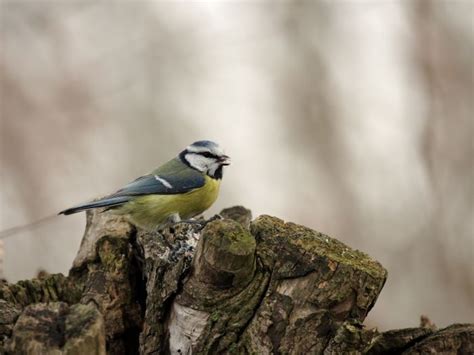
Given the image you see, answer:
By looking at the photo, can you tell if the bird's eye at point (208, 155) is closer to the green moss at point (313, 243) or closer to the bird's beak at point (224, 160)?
the bird's beak at point (224, 160)

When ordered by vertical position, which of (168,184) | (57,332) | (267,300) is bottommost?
(267,300)

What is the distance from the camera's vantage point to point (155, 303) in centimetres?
169

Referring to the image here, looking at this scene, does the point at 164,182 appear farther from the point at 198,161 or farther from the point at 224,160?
the point at 224,160

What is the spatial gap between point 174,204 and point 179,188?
72 mm

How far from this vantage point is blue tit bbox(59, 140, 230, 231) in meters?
2.86

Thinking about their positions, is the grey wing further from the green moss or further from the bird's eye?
the green moss

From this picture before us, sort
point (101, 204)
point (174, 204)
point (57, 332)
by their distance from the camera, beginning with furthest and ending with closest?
point (174, 204)
point (101, 204)
point (57, 332)

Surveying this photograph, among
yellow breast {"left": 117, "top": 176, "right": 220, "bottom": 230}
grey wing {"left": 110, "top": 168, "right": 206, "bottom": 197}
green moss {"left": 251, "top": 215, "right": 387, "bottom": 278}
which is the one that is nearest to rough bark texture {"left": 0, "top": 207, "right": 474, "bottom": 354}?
green moss {"left": 251, "top": 215, "right": 387, "bottom": 278}

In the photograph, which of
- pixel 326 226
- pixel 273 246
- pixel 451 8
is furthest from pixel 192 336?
pixel 451 8

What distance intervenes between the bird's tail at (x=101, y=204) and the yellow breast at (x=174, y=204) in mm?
32

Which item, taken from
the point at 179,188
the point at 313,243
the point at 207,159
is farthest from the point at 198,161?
the point at 313,243

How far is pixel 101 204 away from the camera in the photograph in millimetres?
2578

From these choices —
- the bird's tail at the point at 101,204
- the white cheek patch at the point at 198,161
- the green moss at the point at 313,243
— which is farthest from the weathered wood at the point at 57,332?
the white cheek patch at the point at 198,161

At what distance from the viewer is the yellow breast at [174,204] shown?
9.26 ft
